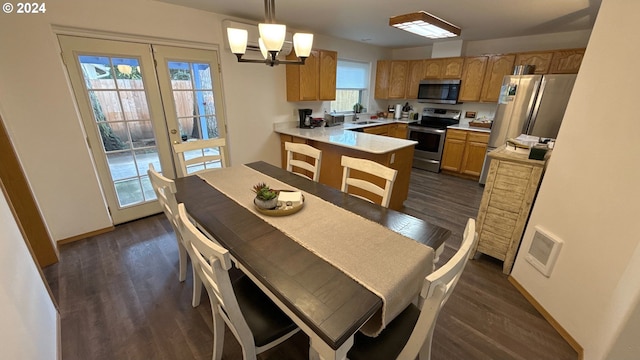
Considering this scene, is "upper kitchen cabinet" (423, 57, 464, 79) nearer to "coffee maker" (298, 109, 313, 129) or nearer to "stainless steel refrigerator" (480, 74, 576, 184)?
"stainless steel refrigerator" (480, 74, 576, 184)

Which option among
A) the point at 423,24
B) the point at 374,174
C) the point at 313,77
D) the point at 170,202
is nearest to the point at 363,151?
the point at 374,174

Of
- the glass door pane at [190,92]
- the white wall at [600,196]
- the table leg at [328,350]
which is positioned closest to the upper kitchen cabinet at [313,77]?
the glass door pane at [190,92]

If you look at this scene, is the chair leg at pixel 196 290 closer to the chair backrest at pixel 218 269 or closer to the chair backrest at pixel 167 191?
the chair backrest at pixel 167 191

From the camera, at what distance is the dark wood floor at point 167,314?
59.4 inches

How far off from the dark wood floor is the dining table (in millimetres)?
758

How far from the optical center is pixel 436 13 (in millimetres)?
2816

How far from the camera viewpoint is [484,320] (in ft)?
5.62

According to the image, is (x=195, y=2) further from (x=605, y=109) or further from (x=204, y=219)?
(x=605, y=109)

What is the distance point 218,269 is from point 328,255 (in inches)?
19.0

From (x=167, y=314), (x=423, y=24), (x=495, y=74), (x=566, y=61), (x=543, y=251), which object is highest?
(x=423, y=24)

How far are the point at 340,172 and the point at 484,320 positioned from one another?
2.08 meters

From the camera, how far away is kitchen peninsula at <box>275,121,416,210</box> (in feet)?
9.12

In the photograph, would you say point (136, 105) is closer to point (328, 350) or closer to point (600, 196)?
point (328, 350)

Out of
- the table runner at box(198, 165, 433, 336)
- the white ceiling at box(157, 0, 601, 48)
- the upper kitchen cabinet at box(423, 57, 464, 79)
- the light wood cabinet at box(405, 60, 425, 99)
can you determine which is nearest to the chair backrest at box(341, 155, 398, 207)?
the table runner at box(198, 165, 433, 336)
